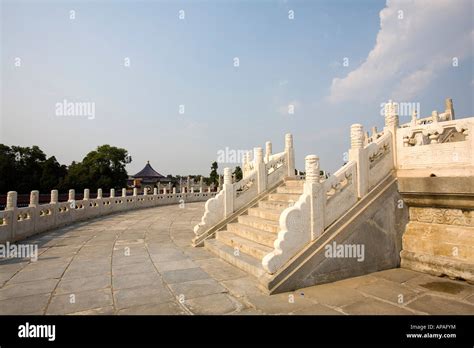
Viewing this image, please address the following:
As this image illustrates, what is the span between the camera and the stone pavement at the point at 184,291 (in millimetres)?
3707

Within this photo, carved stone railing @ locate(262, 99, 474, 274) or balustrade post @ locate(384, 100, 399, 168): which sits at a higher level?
balustrade post @ locate(384, 100, 399, 168)

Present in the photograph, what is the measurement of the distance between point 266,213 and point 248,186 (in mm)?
1800

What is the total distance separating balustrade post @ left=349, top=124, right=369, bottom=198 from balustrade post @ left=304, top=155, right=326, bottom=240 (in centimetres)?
103

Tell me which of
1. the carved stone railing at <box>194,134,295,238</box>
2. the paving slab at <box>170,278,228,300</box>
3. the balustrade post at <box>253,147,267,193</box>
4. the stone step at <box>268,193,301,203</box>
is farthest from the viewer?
the balustrade post at <box>253,147,267,193</box>

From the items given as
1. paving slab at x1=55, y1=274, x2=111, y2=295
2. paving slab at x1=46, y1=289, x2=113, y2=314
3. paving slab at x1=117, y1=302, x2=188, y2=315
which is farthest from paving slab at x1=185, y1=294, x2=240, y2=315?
paving slab at x1=55, y1=274, x2=111, y2=295

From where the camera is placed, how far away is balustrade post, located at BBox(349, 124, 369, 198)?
541cm

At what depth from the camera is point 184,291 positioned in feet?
14.3

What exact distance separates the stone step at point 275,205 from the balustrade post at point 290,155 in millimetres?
1923

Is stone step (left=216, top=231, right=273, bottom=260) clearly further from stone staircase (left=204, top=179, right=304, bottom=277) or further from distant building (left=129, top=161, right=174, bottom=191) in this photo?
distant building (left=129, top=161, right=174, bottom=191)

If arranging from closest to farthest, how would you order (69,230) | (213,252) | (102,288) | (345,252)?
(102,288), (345,252), (213,252), (69,230)

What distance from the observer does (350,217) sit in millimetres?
5121
